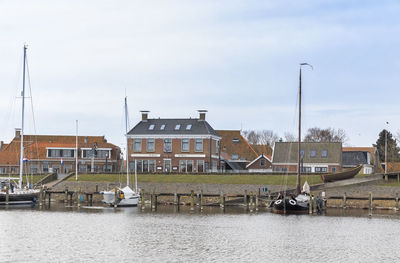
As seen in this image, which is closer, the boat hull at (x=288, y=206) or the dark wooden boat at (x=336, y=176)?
the boat hull at (x=288, y=206)

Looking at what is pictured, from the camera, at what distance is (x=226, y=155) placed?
121 meters

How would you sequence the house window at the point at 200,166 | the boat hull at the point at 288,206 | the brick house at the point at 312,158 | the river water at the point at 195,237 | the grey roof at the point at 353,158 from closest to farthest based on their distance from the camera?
the river water at the point at 195,237 < the boat hull at the point at 288,206 < the house window at the point at 200,166 < the brick house at the point at 312,158 < the grey roof at the point at 353,158

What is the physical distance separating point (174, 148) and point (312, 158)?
76.0 ft

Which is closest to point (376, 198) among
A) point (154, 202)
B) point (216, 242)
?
point (154, 202)

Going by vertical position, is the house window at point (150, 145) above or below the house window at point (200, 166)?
above

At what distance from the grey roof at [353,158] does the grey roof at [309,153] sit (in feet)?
32.8

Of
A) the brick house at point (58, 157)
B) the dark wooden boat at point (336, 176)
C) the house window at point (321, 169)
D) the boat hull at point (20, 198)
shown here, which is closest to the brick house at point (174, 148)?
the brick house at point (58, 157)

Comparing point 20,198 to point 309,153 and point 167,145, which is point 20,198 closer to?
point 167,145

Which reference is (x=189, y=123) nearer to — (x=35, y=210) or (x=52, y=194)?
(x=52, y=194)

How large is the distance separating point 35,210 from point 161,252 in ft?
123

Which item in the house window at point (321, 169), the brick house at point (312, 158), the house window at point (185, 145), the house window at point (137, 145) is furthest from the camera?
the house window at point (137, 145)

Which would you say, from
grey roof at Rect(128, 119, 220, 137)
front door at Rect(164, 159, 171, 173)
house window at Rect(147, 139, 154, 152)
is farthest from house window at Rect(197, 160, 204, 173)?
house window at Rect(147, 139, 154, 152)

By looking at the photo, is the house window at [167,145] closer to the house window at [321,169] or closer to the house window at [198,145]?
the house window at [198,145]

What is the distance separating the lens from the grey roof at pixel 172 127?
356ft
